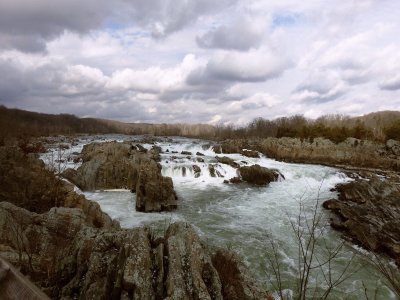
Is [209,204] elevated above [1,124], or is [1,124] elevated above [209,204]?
[1,124]

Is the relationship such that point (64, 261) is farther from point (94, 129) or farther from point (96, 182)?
point (94, 129)

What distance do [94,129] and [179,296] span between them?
16864 centimetres

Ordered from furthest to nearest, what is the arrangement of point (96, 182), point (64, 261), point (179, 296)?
point (96, 182) → point (64, 261) → point (179, 296)

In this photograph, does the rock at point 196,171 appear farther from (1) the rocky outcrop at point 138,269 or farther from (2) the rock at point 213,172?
(1) the rocky outcrop at point 138,269

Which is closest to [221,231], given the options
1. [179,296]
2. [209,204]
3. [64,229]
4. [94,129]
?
[209,204]

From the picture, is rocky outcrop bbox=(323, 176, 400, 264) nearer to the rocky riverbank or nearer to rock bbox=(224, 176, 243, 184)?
the rocky riverbank

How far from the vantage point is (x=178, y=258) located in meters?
5.54

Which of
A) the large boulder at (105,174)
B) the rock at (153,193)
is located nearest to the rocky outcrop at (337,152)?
the large boulder at (105,174)

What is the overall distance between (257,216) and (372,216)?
20.0ft

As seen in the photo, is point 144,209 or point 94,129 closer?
point 144,209

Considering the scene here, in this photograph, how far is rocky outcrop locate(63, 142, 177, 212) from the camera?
19.1m

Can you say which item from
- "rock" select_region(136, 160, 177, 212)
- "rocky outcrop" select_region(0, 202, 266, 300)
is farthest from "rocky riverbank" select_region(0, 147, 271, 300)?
"rock" select_region(136, 160, 177, 212)

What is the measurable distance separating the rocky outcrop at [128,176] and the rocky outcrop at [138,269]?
1205cm

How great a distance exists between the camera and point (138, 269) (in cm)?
509
